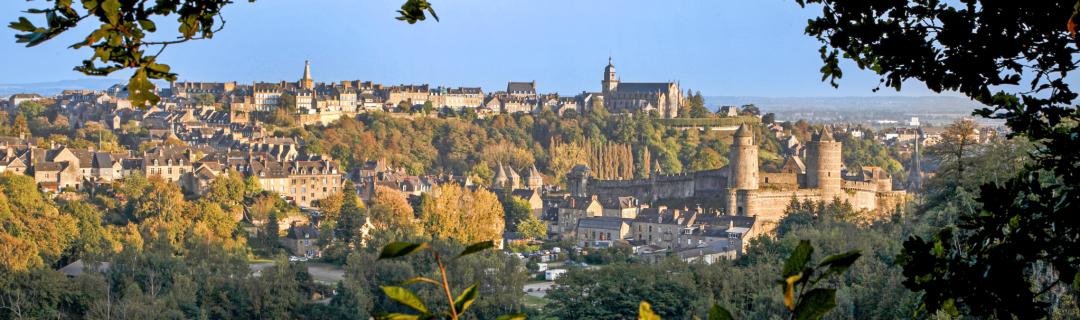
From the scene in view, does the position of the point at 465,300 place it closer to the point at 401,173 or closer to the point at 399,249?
the point at 399,249

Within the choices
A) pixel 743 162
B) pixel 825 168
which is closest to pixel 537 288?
pixel 743 162

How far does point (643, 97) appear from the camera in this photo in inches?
2817

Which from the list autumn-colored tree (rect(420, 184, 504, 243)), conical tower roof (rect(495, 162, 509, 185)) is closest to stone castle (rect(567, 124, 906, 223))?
autumn-colored tree (rect(420, 184, 504, 243))

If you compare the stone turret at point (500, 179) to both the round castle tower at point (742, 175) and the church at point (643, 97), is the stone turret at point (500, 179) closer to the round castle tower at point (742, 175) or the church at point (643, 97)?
the round castle tower at point (742, 175)

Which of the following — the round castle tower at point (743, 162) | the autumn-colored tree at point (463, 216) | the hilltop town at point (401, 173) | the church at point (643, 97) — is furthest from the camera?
the church at point (643, 97)

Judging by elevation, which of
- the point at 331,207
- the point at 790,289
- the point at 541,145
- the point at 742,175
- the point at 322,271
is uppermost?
the point at 541,145

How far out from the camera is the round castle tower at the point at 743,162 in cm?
4216

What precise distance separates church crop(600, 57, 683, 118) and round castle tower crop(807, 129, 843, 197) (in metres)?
26.8

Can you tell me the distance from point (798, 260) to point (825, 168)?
4058 cm

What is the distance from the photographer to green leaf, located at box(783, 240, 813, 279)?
→ 2.32m

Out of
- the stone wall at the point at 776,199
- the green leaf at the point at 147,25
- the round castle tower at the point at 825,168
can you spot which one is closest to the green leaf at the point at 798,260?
the green leaf at the point at 147,25

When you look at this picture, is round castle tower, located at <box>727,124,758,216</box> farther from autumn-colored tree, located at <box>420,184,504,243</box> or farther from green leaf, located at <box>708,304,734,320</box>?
green leaf, located at <box>708,304,734,320</box>

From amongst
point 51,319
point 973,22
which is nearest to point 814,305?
point 973,22

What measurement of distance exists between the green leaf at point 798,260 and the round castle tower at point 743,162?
40.1m
